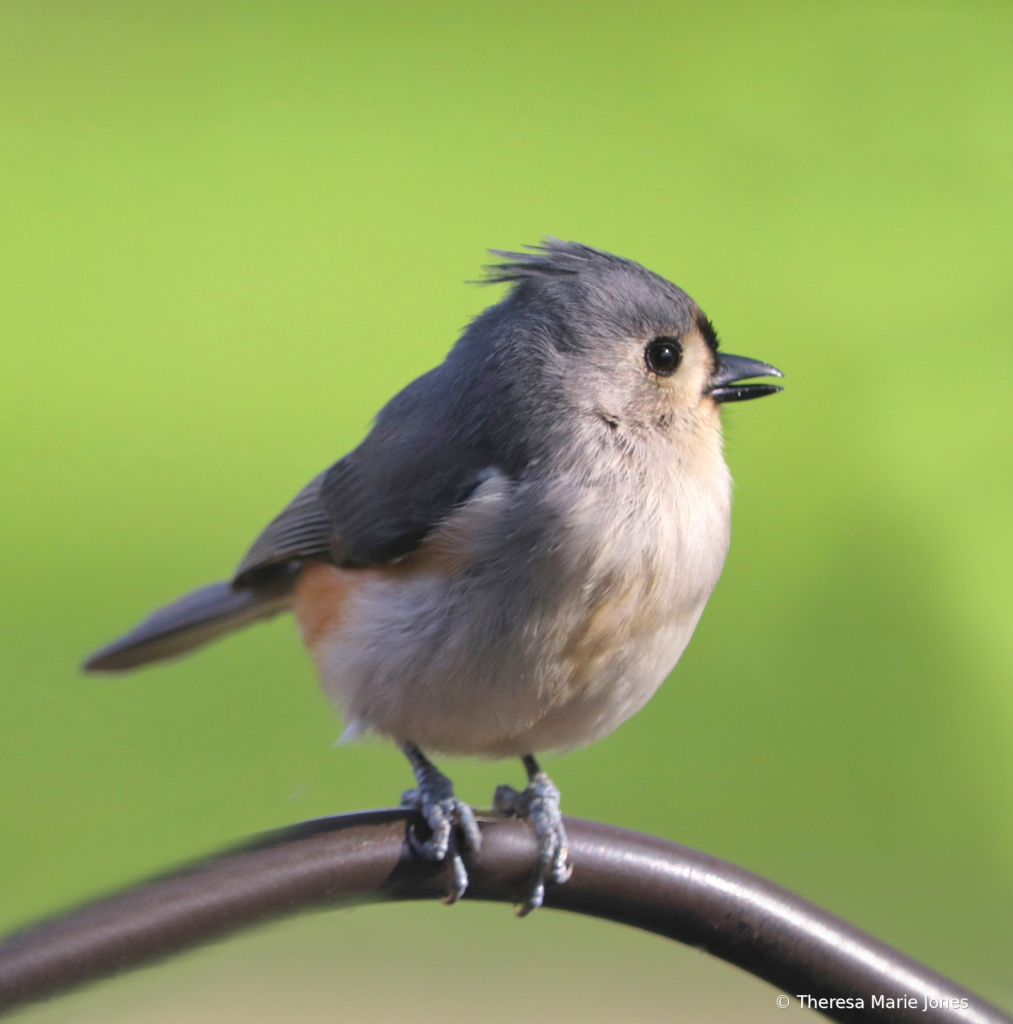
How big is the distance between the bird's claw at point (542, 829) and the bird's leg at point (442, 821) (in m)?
0.09

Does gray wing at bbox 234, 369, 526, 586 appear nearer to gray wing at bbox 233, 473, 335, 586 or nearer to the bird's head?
gray wing at bbox 233, 473, 335, 586

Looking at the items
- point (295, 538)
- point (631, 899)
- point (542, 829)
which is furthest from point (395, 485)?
point (631, 899)

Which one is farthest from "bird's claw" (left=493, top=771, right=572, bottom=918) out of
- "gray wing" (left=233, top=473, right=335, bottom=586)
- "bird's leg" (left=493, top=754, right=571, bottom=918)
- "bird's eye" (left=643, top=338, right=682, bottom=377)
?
"bird's eye" (left=643, top=338, right=682, bottom=377)

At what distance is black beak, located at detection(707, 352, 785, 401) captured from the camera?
2.03 m

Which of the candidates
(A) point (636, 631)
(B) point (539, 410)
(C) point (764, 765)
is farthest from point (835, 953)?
(C) point (764, 765)

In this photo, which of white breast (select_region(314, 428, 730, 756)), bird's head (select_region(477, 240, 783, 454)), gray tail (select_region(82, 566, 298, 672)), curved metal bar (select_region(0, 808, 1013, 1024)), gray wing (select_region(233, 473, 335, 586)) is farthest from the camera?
gray tail (select_region(82, 566, 298, 672))

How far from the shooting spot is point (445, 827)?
1.66 m

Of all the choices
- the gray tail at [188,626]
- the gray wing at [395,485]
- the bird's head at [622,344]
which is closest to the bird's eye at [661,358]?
the bird's head at [622,344]

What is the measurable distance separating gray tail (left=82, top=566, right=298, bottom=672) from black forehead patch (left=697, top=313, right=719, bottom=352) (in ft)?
3.24

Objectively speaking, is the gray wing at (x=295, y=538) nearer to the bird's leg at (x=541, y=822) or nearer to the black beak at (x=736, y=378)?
the bird's leg at (x=541, y=822)

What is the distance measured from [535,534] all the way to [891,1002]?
75 cm

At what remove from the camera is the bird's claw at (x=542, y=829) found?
1574 millimetres

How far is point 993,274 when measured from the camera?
4188 millimetres

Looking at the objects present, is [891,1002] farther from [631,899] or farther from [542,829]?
[542,829]
